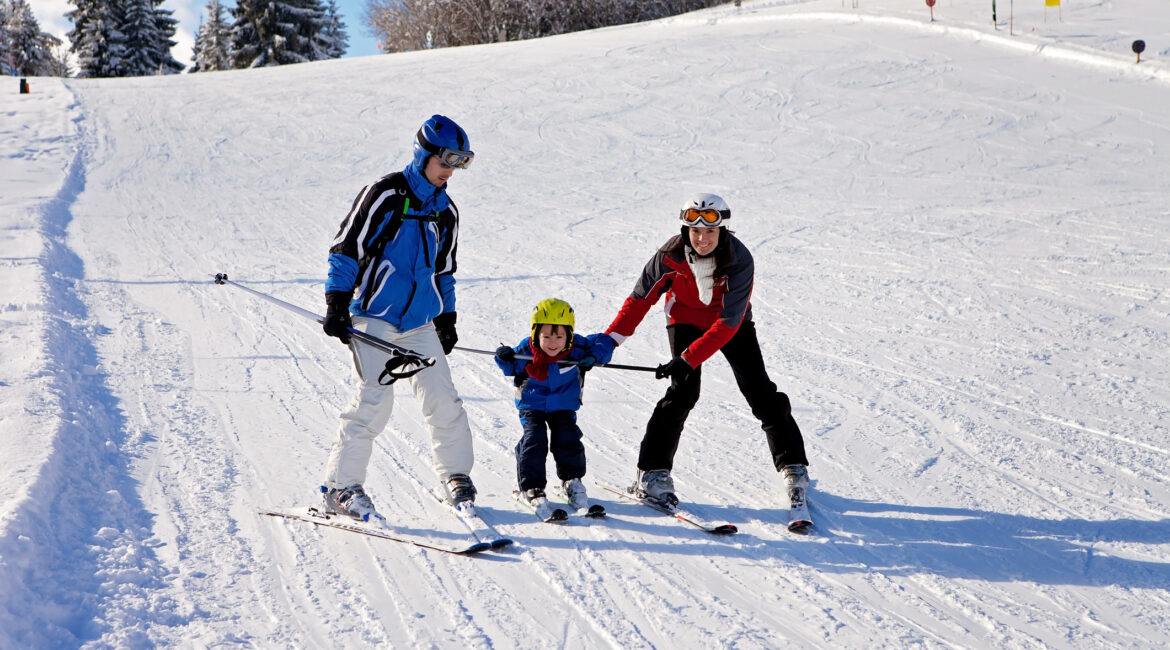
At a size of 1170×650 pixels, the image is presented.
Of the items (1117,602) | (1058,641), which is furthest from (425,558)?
(1117,602)

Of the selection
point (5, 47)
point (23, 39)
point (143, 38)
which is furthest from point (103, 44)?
point (23, 39)

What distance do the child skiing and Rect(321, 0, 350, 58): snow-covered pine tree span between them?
137 ft

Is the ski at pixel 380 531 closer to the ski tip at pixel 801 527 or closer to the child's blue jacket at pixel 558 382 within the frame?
the child's blue jacket at pixel 558 382

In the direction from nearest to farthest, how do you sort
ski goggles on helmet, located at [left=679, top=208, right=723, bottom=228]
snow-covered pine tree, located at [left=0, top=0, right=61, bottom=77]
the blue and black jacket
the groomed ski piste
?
the groomed ski piste → the blue and black jacket → ski goggles on helmet, located at [left=679, top=208, right=723, bottom=228] → snow-covered pine tree, located at [left=0, top=0, right=61, bottom=77]

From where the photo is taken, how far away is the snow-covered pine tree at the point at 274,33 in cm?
4156

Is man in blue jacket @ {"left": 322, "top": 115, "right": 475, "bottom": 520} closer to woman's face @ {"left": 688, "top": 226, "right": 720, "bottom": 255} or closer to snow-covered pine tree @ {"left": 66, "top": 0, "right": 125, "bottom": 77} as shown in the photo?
woman's face @ {"left": 688, "top": 226, "right": 720, "bottom": 255}

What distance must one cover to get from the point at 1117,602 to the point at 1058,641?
508mm

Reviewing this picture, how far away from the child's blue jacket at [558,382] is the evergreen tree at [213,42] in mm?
46080

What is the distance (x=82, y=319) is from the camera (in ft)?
26.2

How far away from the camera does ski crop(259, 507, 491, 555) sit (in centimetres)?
410

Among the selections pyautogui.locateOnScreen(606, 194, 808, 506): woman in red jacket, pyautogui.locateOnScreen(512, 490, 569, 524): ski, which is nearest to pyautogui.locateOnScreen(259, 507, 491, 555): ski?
pyautogui.locateOnScreen(512, 490, 569, 524): ski

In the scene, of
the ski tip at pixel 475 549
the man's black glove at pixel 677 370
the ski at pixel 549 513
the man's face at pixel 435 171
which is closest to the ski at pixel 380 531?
the ski tip at pixel 475 549

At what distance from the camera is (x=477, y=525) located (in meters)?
4.39

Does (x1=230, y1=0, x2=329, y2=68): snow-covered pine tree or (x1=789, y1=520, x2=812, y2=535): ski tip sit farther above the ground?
(x1=230, y1=0, x2=329, y2=68): snow-covered pine tree
